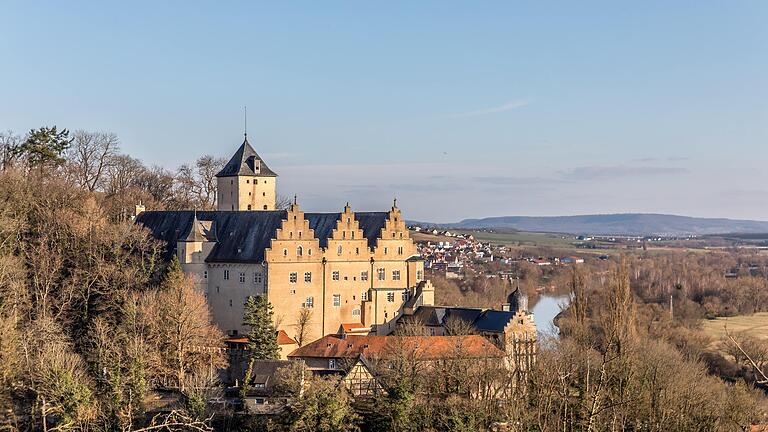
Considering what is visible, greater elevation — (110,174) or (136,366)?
(110,174)

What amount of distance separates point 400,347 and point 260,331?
731cm

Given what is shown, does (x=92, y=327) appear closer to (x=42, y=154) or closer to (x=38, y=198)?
(x=38, y=198)

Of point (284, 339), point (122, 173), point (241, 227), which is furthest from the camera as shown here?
point (122, 173)

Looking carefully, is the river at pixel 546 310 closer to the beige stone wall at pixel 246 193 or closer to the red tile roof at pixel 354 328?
the red tile roof at pixel 354 328

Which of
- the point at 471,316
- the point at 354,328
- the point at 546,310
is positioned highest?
the point at 471,316

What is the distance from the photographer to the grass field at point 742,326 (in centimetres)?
8412

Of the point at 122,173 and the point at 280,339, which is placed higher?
the point at 122,173

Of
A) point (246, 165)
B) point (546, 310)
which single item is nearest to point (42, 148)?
point (246, 165)

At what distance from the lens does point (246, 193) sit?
218ft

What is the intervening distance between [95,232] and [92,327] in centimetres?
599

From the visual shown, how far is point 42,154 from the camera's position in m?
66.8

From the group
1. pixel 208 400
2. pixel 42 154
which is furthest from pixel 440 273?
pixel 208 400

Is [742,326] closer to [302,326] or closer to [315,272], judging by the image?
[315,272]

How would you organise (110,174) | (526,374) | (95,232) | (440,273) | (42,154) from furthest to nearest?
(440,273)
(110,174)
(42,154)
(95,232)
(526,374)
